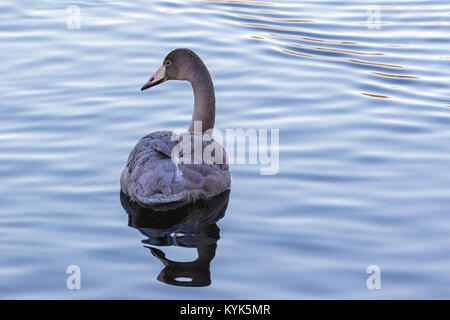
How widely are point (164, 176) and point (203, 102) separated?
159cm

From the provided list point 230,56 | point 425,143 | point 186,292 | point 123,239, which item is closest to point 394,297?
point 186,292

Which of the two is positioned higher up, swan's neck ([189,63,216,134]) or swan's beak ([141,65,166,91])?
swan's beak ([141,65,166,91])

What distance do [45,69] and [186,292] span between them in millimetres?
6744

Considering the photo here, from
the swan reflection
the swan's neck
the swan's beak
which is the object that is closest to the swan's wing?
the swan reflection

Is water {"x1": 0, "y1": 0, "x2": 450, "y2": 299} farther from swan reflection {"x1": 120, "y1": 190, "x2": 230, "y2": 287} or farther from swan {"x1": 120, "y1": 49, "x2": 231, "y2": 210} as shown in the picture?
swan {"x1": 120, "y1": 49, "x2": 231, "y2": 210}

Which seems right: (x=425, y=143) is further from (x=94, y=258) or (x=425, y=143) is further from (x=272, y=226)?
(x=94, y=258)

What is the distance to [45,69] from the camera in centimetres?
1262

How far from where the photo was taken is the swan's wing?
829 centimetres

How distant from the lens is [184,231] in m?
7.97

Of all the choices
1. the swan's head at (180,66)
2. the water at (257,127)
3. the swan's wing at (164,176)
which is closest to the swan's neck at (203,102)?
the swan's head at (180,66)

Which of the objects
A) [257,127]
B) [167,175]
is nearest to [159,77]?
[257,127]

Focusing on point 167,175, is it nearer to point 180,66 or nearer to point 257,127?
point 180,66

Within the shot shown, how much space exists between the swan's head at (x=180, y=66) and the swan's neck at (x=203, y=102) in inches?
2.9

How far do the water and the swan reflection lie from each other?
0.09 meters
